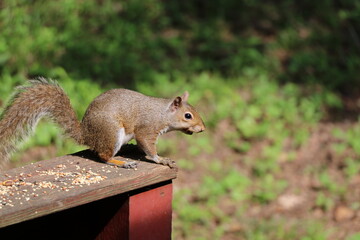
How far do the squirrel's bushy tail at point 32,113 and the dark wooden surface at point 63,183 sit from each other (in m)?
0.17

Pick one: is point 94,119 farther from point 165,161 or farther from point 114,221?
point 114,221

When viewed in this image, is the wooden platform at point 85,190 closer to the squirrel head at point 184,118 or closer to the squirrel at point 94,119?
the squirrel at point 94,119

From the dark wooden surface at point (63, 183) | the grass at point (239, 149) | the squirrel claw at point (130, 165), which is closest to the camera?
the dark wooden surface at point (63, 183)

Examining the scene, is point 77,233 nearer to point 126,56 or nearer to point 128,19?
point 126,56

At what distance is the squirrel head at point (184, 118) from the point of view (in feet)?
8.72

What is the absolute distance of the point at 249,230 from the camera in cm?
409

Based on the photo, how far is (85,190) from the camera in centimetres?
189

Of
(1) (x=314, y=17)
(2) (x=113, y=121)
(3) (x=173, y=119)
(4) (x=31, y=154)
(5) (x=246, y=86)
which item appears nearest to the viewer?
(2) (x=113, y=121)

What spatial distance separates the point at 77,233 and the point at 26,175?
0.31m

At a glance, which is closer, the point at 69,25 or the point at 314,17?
the point at 69,25

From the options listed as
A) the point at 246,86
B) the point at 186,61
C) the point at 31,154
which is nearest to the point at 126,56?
the point at 186,61

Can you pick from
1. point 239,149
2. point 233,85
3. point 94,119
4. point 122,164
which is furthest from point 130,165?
point 233,85

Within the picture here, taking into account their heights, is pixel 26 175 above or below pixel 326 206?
above

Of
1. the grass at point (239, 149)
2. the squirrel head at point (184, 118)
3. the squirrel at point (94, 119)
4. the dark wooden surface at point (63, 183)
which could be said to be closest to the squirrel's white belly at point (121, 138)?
the squirrel at point (94, 119)
